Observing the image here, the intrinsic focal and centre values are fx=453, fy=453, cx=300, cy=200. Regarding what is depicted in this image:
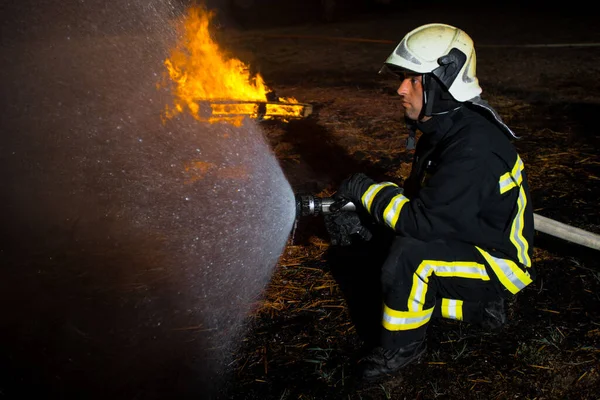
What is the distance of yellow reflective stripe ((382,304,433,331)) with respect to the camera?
9.14 feet

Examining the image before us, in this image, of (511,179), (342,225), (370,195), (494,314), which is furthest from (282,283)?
(511,179)

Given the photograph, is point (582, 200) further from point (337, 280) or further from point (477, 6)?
point (477, 6)

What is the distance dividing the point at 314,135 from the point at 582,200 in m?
3.58

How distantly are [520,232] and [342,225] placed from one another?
3.65ft

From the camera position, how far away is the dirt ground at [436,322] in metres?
2.87

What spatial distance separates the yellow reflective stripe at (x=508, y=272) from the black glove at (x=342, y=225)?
2.67 feet

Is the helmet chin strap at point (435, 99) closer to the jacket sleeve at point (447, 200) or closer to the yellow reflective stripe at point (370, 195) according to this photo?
the jacket sleeve at point (447, 200)

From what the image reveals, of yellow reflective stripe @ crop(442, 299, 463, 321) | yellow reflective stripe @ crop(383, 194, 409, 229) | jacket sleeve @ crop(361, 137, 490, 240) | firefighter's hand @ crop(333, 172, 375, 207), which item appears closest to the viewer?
jacket sleeve @ crop(361, 137, 490, 240)

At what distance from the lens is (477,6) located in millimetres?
18312

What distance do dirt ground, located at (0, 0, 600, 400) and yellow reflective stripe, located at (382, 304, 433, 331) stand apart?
355 mm

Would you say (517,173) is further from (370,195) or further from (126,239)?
(126,239)

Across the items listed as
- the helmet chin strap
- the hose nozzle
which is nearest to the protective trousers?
the hose nozzle

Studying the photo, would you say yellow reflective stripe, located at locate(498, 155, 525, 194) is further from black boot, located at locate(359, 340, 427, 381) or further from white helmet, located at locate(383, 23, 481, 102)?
black boot, located at locate(359, 340, 427, 381)

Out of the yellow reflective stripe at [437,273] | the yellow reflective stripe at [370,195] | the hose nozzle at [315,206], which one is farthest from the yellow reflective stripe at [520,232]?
the hose nozzle at [315,206]
